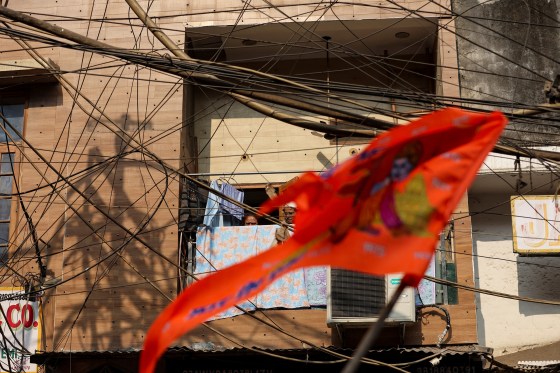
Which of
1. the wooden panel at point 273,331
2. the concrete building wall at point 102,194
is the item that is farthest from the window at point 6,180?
the wooden panel at point 273,331

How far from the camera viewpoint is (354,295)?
1091cm

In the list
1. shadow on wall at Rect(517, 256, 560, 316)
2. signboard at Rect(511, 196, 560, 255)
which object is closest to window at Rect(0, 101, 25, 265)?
signboard at Rect(511, 196, 560, 255)

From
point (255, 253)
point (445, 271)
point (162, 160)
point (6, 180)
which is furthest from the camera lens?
point (6, 180)

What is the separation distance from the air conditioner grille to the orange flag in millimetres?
6584

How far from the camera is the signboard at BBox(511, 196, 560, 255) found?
11820 millimetres

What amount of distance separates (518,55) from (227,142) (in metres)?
4.31

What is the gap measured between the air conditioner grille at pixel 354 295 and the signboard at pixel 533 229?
2.18 meters

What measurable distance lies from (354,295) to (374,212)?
6.89 m

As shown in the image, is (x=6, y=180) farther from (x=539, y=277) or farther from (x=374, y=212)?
(x=374, y=212)

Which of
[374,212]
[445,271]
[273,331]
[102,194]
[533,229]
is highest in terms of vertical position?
[102,194]

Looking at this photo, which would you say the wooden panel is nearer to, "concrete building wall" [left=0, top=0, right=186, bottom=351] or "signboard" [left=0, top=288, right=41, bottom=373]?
"concrete building wall" [left=0, top=0, right=186, bottom=351]

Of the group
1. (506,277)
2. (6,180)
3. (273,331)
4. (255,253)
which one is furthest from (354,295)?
(6,180)

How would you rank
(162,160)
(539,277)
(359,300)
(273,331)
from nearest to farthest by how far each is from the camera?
(359,300) < (273,331) < (162,160) < (539,277)

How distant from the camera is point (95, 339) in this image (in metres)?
11.7
